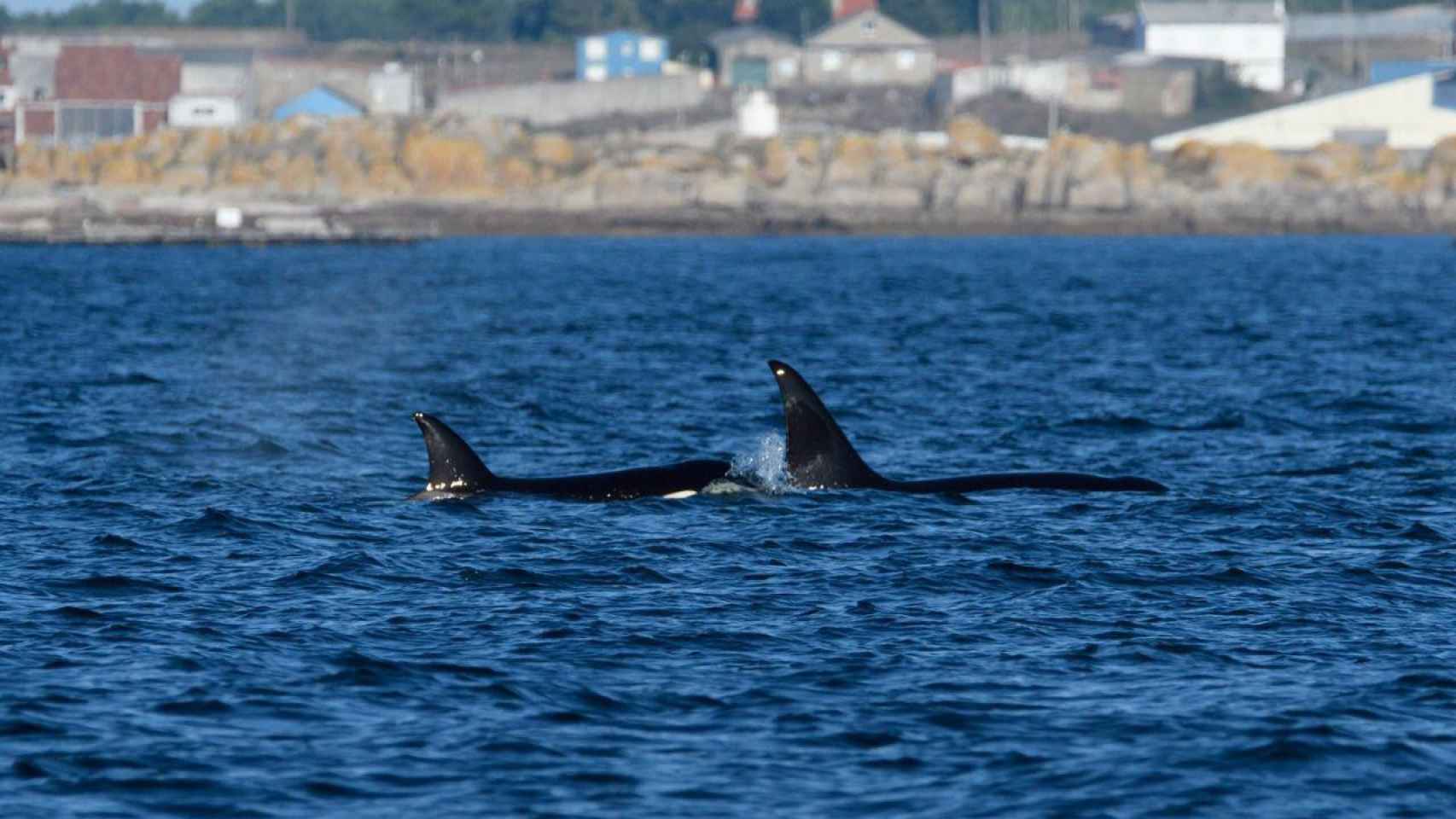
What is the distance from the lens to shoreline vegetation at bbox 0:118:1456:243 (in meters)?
121

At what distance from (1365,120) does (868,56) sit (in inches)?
1615

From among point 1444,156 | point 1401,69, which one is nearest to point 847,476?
point 1444,156

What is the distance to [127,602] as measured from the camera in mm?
16391

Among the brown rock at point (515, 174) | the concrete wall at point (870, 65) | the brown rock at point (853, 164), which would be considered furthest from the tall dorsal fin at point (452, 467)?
the concrete wall at point (870, 65)

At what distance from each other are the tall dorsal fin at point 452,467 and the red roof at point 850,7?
164 meters

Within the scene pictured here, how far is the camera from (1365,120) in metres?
132

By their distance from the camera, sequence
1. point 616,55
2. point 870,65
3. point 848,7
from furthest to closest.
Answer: point 848,7 → point 870,65 → point 616,55

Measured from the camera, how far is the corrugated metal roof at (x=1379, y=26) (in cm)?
17650

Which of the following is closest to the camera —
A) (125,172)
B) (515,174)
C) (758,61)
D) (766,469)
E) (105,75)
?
(766,469)

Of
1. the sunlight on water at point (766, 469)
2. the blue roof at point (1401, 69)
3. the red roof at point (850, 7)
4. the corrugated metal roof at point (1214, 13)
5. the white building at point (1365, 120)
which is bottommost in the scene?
the sunlight on water at point (766, 469)

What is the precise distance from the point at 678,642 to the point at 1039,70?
139814mm

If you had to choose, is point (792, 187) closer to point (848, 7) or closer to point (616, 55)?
point (616, 55)

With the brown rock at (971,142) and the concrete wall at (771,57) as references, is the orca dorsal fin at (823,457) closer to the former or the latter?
the brown rock at (971,142)

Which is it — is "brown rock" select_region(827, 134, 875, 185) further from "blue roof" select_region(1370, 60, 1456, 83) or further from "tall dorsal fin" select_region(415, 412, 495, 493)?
"tall dorsal fin" select_region(415, 412, 495, 493)
